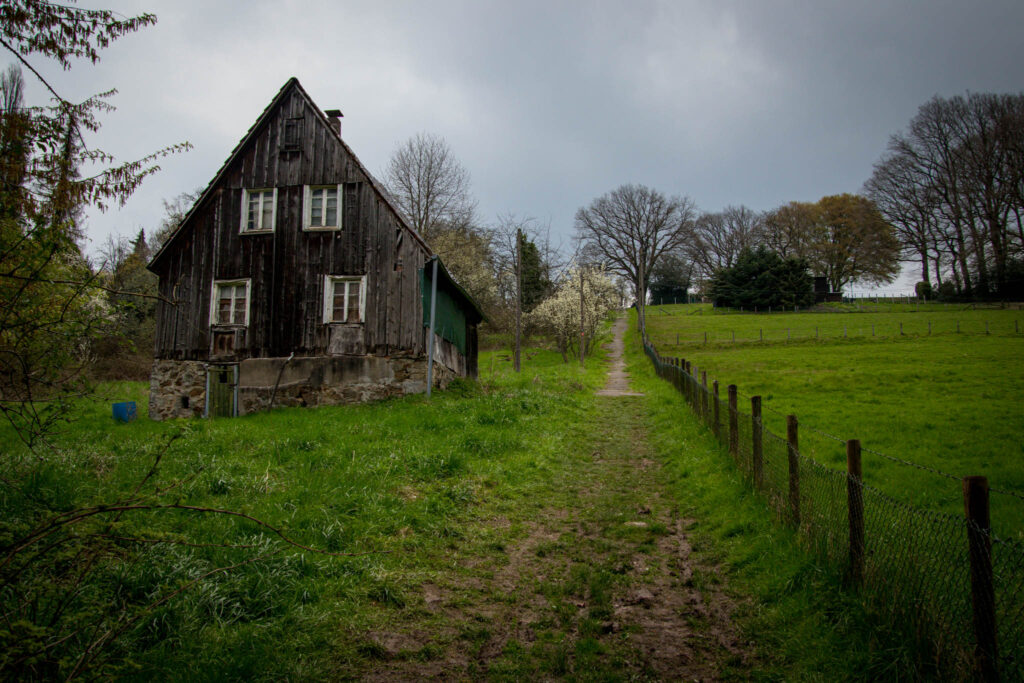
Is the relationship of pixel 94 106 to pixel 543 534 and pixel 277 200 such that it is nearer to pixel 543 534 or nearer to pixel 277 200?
pixel 543 534

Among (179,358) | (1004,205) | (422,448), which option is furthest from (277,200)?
(1004,205)

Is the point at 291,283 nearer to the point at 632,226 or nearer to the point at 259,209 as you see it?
the point at 259,209

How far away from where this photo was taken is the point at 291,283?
58.5 feet

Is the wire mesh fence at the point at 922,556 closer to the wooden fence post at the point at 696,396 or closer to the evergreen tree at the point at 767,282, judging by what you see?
the wooden fence post at the point at 696,396

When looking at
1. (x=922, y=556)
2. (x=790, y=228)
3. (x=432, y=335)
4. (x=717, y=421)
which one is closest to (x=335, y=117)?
(x=432, y=335)

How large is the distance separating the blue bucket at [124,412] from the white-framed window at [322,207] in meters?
7.39

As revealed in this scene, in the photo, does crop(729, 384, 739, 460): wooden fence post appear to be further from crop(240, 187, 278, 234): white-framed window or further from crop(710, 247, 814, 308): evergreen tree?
crop(710, 247, 814, 308): evergreen tree

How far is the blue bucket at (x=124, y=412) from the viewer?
16609 mm

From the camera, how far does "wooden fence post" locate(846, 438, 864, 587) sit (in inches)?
183

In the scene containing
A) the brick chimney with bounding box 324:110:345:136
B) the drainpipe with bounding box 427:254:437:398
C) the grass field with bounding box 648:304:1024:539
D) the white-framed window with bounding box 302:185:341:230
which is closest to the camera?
the grass field with bounding box 648:304:1024:539

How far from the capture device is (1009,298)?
155 feet

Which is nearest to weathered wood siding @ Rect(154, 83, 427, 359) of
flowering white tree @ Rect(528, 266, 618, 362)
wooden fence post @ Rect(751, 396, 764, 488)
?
wooden fence post @ Rect(751, 396, 764, 488)

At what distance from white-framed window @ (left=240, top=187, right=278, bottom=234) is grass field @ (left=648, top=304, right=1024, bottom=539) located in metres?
15.7

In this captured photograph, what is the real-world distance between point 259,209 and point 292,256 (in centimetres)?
198
